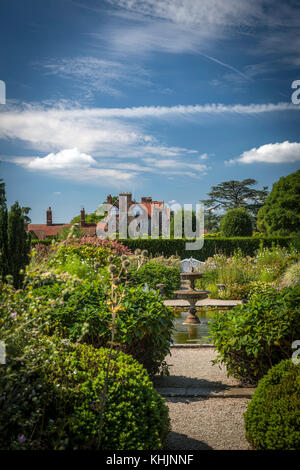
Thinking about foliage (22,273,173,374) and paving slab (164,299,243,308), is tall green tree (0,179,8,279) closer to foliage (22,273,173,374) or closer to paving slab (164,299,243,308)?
paving slab (164,299,243,308)

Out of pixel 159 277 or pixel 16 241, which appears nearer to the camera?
pixel 16 241

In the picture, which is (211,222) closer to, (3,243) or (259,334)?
(3,243)

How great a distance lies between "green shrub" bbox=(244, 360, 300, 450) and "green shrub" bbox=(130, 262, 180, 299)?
372 inches

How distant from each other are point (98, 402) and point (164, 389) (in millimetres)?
2039

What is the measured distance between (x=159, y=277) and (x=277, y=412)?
10.5 m

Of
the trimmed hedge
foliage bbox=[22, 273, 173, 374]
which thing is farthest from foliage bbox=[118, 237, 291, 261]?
foliage bbox=[22, 273, 173, 374]

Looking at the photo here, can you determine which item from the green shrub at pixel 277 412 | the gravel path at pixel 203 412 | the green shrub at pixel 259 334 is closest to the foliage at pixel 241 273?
the gravel path at pixel 203 412

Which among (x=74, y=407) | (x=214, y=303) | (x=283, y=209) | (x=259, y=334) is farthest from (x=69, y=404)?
(x=283, y=209)

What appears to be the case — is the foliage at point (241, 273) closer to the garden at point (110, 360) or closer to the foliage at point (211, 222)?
the garden at point (110, 360)

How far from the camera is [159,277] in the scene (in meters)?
13.3

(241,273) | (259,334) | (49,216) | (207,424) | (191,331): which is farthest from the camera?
(49,216)

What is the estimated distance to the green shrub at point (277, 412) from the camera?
2680 mm

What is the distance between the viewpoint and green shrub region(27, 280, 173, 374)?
13.9 feet

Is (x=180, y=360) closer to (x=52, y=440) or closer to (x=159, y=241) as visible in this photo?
(x=52, y=440)
